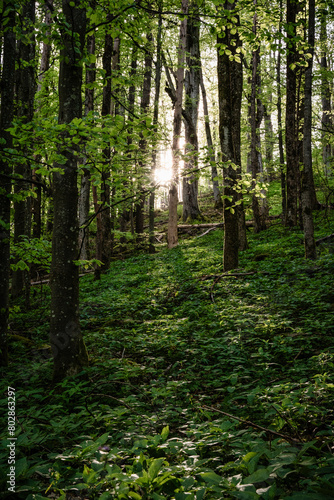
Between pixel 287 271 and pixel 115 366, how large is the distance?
5424 mm

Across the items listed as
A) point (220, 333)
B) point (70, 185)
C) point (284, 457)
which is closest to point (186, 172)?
point (70, 185)

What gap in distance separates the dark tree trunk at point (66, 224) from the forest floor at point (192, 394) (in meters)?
0.64

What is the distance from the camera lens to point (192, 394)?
11.9 ft

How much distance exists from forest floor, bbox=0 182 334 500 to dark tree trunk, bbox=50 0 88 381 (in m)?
0.64

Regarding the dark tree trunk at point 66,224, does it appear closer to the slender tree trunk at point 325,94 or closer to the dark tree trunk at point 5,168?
the dark tree trunk at point 5,168

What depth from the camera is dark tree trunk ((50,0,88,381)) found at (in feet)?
12.7

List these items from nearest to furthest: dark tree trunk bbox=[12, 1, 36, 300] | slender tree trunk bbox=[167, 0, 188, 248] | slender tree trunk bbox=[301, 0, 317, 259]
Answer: dark tree trunk bbox=[12, 1, 36, 300], slender tree trunk bbox=[301, 0, 317, 259], slender tree trunk bbox=[167, 0, 188, 248]

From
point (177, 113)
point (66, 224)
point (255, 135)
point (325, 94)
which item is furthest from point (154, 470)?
point (325, 94)

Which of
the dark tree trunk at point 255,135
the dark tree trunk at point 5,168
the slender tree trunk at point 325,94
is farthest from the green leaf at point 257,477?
the dark tree trunk at point 255,135

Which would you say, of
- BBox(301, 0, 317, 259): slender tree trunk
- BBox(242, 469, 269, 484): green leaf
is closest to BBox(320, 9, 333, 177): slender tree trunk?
BBox(301, 0, 317, 259): slender tree trunk

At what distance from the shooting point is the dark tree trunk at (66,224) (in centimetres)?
386

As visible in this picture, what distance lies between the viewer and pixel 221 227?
1823 cm

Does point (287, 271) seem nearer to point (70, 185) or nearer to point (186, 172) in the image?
point (186, 172)

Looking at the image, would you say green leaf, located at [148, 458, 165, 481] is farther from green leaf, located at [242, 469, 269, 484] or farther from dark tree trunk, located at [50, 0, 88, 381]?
dark tree trunk, located at [50, 0, 88, 381]
